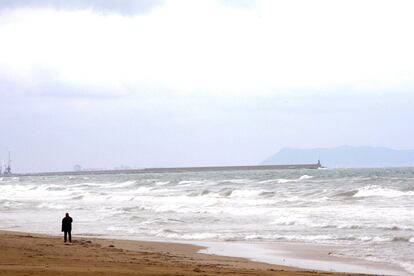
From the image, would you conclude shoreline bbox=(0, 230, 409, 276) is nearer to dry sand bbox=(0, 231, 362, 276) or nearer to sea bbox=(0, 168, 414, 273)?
dry sand bbox=(0, 231, 362, 276)

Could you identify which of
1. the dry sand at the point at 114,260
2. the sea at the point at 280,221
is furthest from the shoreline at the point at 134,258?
the sea at the point at 280,221

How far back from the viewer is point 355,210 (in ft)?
96.9

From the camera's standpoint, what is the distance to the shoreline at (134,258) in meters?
12.2

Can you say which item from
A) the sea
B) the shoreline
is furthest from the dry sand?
the sea

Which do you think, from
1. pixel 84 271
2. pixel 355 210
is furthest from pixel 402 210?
pixel 84 271

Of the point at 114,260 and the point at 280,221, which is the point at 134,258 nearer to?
the point at 114,260

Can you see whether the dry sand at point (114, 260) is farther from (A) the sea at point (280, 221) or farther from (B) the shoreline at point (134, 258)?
(A) the sea at point (280, 221)

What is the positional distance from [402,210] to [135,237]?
11.8 m

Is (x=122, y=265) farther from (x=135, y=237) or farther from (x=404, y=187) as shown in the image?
(x=404, y=187)

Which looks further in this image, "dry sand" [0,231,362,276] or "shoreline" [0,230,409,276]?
"shoreline" [0,230,409,276]

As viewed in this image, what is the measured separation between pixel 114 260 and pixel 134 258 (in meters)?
0.80

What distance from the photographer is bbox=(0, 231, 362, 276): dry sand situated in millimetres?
11961

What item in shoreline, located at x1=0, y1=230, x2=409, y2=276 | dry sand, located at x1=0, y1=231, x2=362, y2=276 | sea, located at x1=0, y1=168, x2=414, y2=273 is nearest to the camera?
dry sand, located at x1=0, y1=231, x2=362, y2=276

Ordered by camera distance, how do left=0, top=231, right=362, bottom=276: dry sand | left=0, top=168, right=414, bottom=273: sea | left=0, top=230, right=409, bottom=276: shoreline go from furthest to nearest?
left=0, top=168, right=414, bottom=273: sea → left=0, top=230, right=409, bottom=276: shoreline → left=0, top=231, right=362, bottom=276: dry sand
